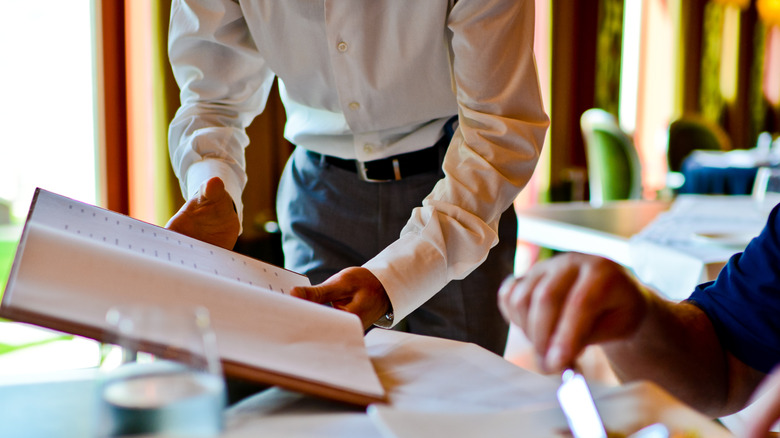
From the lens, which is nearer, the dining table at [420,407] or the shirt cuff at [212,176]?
the dining table at [420,407]

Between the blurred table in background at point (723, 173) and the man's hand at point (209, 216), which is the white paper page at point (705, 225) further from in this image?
the blurred table in background at point (723, 173)

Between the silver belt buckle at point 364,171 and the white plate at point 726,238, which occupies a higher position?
the silver belt buckle at point 364,171

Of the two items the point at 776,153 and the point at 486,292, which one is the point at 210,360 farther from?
the point at 776,153

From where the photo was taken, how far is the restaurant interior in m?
1.88

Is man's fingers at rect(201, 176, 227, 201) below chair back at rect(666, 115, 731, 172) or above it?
above

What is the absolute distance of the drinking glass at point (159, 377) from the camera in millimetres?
420

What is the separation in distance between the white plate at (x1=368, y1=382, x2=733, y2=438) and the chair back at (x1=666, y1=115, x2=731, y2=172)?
4.22m

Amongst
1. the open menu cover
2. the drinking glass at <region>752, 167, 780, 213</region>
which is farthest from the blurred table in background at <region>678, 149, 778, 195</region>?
the open menu cover

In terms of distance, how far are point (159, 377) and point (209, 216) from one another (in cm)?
65

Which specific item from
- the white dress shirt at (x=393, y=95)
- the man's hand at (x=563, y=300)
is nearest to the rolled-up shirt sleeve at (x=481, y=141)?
the white dress shirt at (x=393, y=95)

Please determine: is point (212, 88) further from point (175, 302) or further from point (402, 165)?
point (175, 302)

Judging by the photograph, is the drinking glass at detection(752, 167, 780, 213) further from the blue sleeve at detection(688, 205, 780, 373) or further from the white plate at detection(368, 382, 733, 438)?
the white plate at detection(368, 382, 733, 438)

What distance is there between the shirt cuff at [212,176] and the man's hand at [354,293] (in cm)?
32

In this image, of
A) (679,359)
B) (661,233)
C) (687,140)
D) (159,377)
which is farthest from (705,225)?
(687,140)
